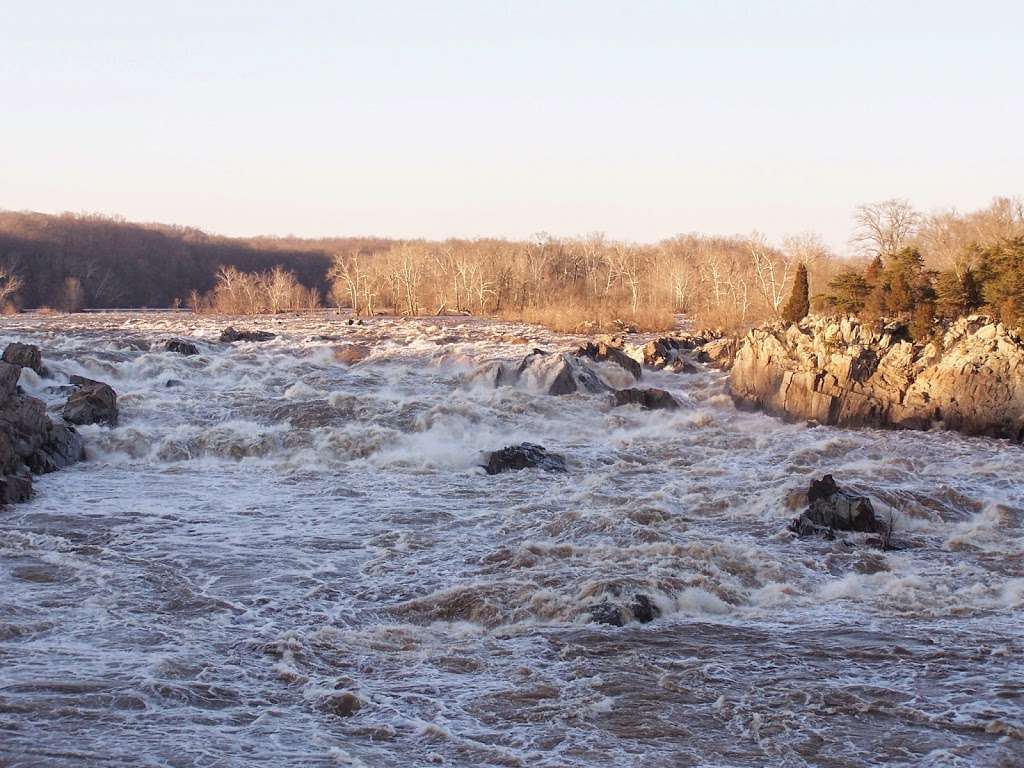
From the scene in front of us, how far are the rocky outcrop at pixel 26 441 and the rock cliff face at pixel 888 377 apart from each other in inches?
600

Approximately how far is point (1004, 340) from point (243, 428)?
52.6 ft

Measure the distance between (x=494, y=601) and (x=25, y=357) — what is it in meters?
17.2

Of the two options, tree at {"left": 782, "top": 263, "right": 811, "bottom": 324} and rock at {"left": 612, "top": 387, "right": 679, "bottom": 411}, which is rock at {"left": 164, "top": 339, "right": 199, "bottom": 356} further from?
tree at {"left": 782, "top": 263, "right": 811, "bottom": 324}

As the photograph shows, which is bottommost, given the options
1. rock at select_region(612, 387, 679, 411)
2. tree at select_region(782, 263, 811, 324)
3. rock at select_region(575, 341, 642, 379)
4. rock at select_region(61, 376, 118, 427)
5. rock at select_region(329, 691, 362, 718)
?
rock at select_region(329, 691, 362, 718)

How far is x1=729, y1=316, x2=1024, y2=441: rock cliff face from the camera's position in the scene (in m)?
20.4

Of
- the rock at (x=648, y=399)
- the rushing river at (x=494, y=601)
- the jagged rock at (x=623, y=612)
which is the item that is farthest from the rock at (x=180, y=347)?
the jagged rock at (x=623, y=612)

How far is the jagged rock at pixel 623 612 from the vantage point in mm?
9883

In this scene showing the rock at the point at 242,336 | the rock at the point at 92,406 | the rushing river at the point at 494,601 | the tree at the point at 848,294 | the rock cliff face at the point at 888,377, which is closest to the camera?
the rushing river at the point at 494,601

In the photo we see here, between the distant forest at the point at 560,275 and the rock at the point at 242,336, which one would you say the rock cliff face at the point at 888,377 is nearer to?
the distant forest at the point at 560,275

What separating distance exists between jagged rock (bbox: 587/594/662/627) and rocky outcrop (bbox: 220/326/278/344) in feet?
84.6

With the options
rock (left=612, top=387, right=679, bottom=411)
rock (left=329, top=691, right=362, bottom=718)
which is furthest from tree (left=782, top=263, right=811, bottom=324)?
rock (left=329, top=691, right=362, bottom=718)

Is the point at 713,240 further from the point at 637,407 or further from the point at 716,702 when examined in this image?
the point at 716,702

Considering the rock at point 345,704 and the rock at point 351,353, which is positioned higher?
the rock at point 351,353

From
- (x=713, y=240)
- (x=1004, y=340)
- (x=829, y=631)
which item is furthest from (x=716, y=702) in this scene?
(x=713, y=240)
